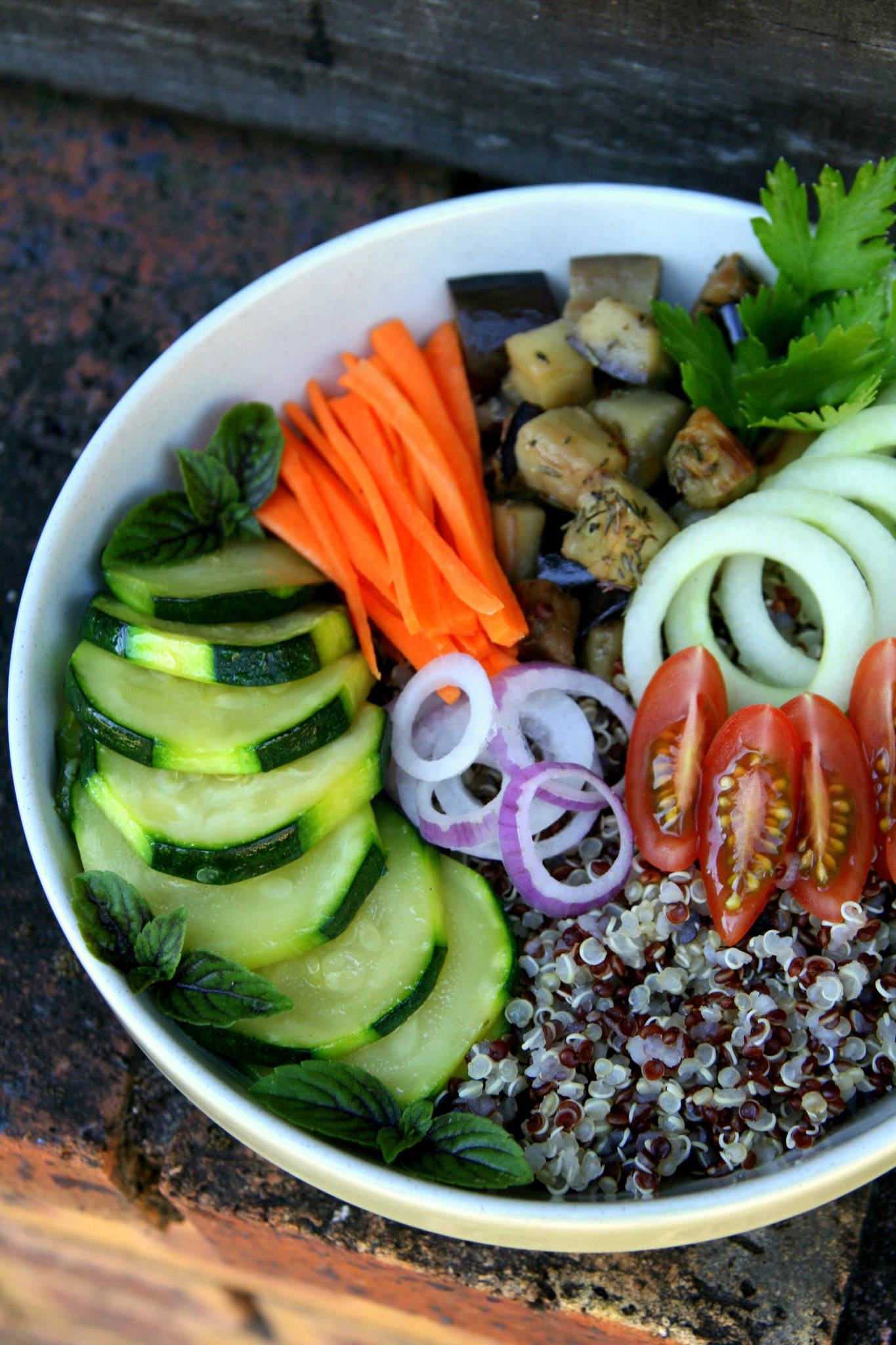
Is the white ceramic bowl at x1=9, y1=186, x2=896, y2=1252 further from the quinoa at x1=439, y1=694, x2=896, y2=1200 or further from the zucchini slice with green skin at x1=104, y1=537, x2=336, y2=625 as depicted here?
the zucchini slice with green skin at x1=104, y1=537, x2=336, y2=625

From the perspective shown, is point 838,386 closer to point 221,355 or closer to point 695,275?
point 695,275

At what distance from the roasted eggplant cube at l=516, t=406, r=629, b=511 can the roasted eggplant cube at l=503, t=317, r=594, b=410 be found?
0.07 m

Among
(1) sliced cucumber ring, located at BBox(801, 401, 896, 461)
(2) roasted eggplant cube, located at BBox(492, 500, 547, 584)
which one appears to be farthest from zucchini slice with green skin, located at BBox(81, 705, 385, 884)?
(1) sliced cucumber ring, located at BBox(801, 401, 896, 461)

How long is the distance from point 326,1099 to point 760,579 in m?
1.40

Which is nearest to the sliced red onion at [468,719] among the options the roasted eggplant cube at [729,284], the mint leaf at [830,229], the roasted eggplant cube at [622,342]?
the roasted eggplant cube at [622,342]

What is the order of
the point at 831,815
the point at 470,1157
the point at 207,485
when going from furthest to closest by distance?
the point at 207,485
the point at 831,815
the point at 470,1157

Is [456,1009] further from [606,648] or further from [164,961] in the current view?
[606,648]

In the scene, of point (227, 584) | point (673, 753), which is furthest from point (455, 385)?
point (673, 753)

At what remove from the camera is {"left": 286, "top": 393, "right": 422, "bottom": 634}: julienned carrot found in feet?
7.58

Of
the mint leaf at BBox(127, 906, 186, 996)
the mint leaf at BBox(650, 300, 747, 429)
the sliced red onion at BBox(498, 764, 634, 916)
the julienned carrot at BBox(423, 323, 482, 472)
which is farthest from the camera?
the julienned carrot at BBox(423, 323, 482, 472)

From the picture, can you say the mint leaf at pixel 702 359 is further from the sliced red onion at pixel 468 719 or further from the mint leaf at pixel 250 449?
the mint leaf at pixel 250 449

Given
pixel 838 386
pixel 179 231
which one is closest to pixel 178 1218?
pixel 838 386

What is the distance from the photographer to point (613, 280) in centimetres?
254

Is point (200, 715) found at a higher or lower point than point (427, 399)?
lower
